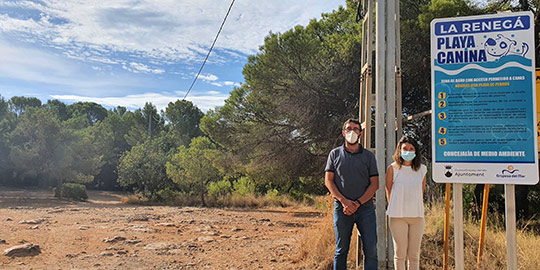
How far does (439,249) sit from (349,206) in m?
2.83

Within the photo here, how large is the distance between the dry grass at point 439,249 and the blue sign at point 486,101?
1.96m

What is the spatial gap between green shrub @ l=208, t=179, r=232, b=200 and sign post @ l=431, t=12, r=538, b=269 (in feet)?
66.5

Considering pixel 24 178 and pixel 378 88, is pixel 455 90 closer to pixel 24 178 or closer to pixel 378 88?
pixel 378 88

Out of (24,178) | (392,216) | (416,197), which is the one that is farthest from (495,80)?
(24,178)

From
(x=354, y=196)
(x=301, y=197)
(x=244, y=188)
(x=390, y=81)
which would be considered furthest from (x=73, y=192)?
(x=354, y=196)

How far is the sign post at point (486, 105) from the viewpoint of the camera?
3.73m

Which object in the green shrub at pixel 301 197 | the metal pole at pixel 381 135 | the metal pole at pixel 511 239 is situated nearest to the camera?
the metal pole at pixel 511 239

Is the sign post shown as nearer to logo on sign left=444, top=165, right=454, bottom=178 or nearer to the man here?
logo on sign left=444, top=165, right=454, bottom=178

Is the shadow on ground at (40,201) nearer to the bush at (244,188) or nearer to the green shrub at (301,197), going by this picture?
the bush at (244,188)

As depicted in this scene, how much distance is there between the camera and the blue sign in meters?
3.74

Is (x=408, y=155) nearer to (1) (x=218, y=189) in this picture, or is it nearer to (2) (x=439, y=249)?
(2) (x=439, y=249)

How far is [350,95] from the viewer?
13.6 meters

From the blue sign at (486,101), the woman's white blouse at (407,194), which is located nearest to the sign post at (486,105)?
the blue sign at (486,101)

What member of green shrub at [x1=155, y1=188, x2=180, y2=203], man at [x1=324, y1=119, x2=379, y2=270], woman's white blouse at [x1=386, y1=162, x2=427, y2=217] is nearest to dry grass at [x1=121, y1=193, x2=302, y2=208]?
green shrub at [x1=155, y1=188, x2=180, y2=203]
